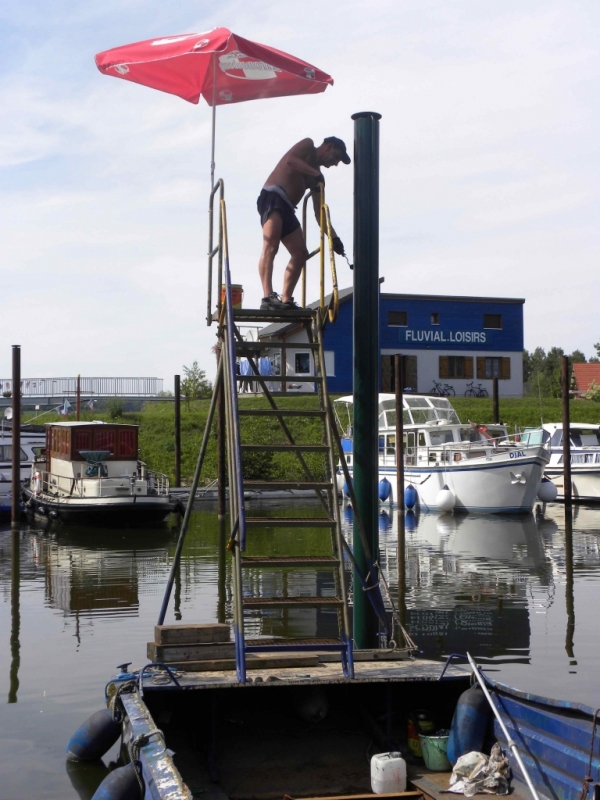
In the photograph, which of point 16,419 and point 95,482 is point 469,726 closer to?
point 16,419

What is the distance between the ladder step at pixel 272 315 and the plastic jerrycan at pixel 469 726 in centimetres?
351

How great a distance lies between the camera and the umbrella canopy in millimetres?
8609

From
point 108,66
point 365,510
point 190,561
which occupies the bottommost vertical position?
point 190,561

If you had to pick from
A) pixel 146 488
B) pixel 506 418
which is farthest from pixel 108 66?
pixel 506 418

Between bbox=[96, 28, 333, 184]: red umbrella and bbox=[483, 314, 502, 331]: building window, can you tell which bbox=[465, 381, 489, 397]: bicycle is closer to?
bbox=[483, 314, 502, 331]: building window

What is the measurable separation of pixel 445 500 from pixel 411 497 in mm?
2197

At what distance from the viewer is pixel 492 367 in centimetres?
5497

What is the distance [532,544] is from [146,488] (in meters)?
10.9

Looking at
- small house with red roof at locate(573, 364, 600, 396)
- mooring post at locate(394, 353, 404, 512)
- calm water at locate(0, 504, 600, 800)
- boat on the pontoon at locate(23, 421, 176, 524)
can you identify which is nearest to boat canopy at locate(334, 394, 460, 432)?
mooring post at locate(394, 353, 404, 512)

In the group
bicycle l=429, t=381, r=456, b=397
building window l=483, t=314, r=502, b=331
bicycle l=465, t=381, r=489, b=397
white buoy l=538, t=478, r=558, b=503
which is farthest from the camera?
building window l=483, t=314, r=502, b=331

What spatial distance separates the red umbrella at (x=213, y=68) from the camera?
28.2 feet

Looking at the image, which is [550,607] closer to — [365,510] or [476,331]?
[365,510]

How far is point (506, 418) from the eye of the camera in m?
47.7

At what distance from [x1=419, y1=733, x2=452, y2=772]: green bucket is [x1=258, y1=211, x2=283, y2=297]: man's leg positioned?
4.11 metres
